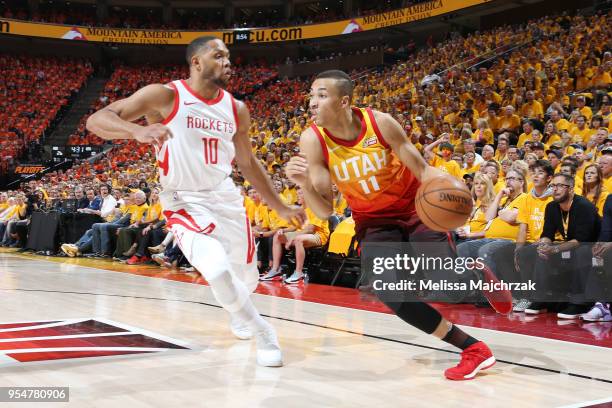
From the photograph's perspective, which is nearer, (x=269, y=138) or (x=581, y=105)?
(x=581, y=105)

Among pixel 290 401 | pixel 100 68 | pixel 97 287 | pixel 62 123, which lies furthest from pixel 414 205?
pixel 100 68

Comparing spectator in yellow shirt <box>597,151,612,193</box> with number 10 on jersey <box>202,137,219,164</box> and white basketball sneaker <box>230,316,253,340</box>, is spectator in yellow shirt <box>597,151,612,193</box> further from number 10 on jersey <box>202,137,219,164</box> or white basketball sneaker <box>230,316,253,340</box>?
number 10 on jersey <box>202,137,219,164</box>

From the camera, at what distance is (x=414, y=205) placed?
11.6ft

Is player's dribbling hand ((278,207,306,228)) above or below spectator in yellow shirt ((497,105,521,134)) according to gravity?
below

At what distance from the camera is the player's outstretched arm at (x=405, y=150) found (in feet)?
10.7

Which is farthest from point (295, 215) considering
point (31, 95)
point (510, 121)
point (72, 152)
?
point (31, 95)

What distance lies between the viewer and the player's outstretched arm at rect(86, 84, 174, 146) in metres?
2.93

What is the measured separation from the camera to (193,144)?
360 cm

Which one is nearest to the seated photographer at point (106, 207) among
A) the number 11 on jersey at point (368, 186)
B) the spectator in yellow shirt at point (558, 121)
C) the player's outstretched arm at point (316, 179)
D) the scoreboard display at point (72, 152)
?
the spectator in yellow shirt at point (558, 121)

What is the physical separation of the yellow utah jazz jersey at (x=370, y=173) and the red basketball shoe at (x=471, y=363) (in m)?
0.81

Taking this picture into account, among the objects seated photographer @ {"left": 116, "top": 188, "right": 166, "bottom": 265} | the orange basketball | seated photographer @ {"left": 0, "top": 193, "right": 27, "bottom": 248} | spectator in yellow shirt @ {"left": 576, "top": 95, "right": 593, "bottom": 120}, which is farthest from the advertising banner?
the orange basketball

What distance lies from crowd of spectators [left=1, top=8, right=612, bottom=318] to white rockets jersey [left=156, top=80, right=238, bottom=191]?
310 centimetres

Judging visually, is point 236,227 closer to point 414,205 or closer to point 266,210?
point 414,205

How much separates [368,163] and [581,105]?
24.4 feet
